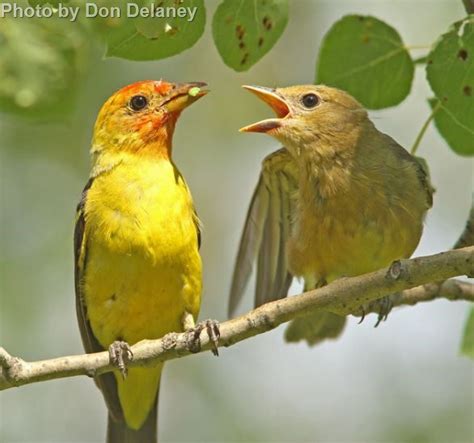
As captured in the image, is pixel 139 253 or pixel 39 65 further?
pixel 139 253

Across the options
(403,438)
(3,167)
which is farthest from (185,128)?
(403,438)

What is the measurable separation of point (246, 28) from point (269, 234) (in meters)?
3.53

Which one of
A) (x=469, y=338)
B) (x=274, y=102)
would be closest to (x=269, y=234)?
(x=274, y=102)

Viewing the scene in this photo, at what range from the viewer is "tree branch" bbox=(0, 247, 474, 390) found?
4.34 m

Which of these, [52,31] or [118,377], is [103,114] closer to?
[118,377]

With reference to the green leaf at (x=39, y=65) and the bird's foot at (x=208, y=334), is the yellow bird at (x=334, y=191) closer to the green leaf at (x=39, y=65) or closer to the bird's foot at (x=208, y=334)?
the bird's foot at (x=208, y=334)

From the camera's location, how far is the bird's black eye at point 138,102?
256 inches

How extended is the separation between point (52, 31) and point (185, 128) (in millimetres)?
8000

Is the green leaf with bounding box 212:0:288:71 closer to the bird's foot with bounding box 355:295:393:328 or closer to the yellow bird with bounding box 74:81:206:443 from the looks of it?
the yellow bird with bounding box 74:81:206:443

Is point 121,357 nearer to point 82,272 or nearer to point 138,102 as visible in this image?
point 82,272

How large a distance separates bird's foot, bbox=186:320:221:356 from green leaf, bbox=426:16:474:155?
1.54 m

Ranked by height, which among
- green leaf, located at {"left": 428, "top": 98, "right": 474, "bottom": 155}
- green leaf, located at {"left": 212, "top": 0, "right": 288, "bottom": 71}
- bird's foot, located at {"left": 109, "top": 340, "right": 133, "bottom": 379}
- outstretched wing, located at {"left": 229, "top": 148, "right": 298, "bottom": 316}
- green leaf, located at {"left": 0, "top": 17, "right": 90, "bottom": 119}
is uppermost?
outstretched wing, located at {"left": 229, "top": 148, "right": 298, "bottom": 316}

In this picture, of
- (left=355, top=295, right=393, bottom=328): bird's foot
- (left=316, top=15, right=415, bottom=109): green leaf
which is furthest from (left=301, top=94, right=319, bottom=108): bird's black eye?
(left=316, top=15, right=415, bottom=109): green leaf

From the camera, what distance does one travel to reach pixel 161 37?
4012 mm
